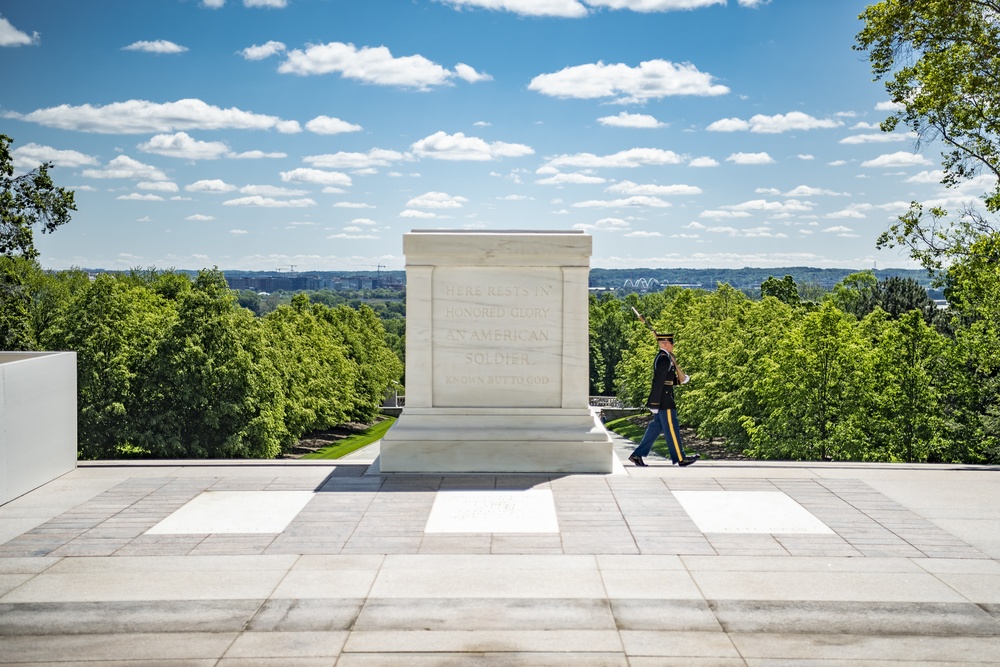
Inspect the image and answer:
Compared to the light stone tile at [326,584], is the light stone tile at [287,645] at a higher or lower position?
lower

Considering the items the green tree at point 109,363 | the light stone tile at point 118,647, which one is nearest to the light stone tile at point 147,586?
the light stone tile at point 118,647

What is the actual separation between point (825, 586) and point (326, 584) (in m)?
4.31

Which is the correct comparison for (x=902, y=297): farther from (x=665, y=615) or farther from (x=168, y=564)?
(x=168, y=564)

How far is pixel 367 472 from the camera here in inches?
494

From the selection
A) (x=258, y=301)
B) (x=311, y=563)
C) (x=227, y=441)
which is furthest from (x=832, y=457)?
(x=258, y=301)

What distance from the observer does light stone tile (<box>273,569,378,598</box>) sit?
777cm

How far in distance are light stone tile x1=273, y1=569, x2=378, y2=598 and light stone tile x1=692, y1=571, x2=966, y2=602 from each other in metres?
2.91

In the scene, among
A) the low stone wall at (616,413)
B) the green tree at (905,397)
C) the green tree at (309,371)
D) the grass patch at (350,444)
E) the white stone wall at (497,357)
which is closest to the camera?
the white stone wall at (497,357)

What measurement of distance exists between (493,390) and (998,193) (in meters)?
15.9

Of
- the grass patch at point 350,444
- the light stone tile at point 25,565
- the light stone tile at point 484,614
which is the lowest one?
the grass patch at point 350,444

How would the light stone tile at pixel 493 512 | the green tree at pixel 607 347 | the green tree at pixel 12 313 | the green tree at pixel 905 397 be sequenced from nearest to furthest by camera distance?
the light stone tile at pixel 493 512 < the green tree at pixel 12 313 < the green tree at pixel 905 397 < the green tree at pixel 607 347

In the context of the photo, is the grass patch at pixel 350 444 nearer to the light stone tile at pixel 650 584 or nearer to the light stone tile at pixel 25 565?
the light stone tile at pixel 25 565

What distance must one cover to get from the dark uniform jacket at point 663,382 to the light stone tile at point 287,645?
713cm

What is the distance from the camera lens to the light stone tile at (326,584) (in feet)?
25.5
